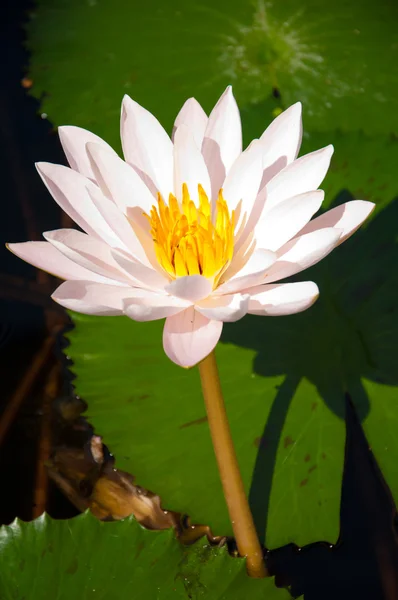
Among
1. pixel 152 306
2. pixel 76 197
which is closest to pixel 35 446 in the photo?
pixel 76 197

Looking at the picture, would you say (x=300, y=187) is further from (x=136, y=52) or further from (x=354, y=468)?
(x=136, y=52)

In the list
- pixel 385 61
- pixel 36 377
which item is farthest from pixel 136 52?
pixel 36 377

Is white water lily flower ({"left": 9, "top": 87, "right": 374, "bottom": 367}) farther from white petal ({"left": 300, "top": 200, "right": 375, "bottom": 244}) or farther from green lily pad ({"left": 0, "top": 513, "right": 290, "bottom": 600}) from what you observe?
green lily pad ({"left": 0, "top": 513, "right": 290, "bottom": 600})

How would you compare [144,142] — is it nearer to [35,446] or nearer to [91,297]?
[91,297]

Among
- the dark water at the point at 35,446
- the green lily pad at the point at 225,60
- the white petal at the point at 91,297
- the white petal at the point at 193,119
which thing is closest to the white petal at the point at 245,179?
the white petal at the point at 193,119

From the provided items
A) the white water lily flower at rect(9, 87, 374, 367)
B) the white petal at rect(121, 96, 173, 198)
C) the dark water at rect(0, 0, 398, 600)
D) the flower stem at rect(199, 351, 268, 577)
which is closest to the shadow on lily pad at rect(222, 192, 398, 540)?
the flower stem at rect(199, 351, 268, 577)

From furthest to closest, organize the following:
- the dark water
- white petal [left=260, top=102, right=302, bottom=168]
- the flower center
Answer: the dark water, white petal [left=260, top=102, right=302, bottom=168], the flower center
